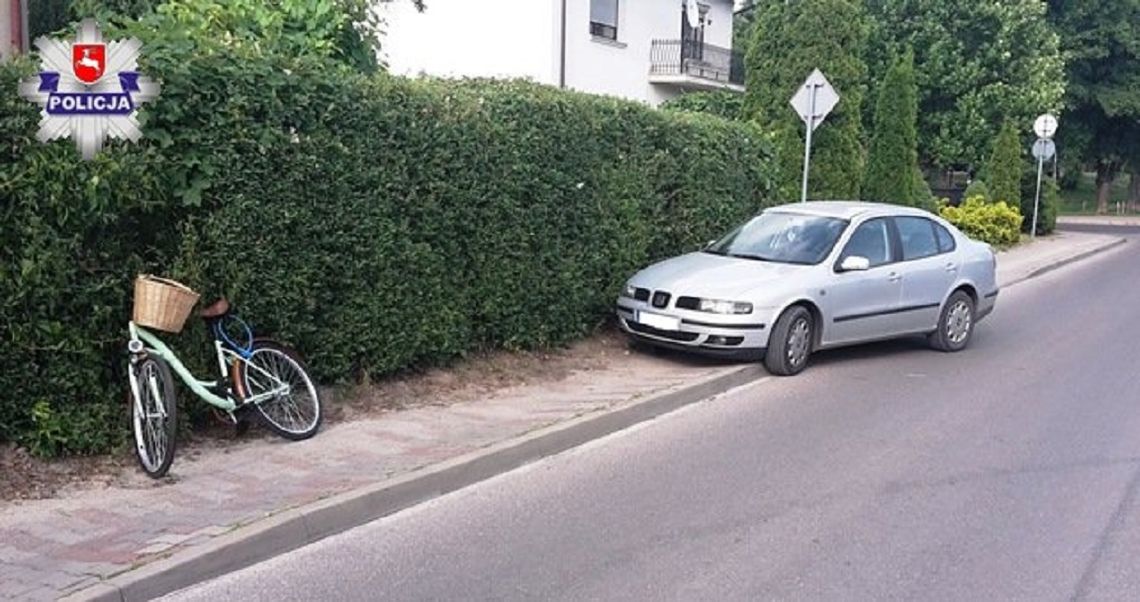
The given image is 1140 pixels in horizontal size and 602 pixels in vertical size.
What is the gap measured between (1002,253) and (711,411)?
1852 cm

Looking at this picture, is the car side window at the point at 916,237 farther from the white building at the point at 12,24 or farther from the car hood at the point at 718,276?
the white building at the point at 12,24

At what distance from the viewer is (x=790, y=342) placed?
996 centimetres

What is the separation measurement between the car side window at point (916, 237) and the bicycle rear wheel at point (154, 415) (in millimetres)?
7698

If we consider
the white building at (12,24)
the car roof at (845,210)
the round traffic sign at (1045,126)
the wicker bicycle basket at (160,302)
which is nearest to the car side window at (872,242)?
the car roof at (845,210)

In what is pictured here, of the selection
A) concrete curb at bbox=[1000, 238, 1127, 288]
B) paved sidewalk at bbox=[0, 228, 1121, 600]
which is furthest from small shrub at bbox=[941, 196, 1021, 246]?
paved sidewalk at bbox=[0, 228, 1121, 600]

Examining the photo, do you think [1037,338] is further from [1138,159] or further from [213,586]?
[1138,159]

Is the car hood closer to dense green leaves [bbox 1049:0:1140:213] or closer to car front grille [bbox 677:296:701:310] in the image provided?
car front grille [bbox 677:296:701:310]

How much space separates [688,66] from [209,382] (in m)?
27.4

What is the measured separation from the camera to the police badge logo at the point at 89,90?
19.7 ft

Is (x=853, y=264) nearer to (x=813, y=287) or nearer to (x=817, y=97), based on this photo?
(x=813, y=287)

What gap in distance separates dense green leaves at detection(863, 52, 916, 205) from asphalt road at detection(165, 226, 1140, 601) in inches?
605

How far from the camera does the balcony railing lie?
32125 mm

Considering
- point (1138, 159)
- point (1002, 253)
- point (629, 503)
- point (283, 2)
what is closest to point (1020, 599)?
point (629, 503)

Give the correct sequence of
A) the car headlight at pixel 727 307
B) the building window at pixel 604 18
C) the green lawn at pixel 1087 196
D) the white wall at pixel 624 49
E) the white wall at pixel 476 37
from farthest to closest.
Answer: the green lawn at pixel 1087 196 → the building window at pixel 604 18 → the white wall at pixel 624 49 → the white wall at pixel 476 37 → the car headlight at pixel 727 307
